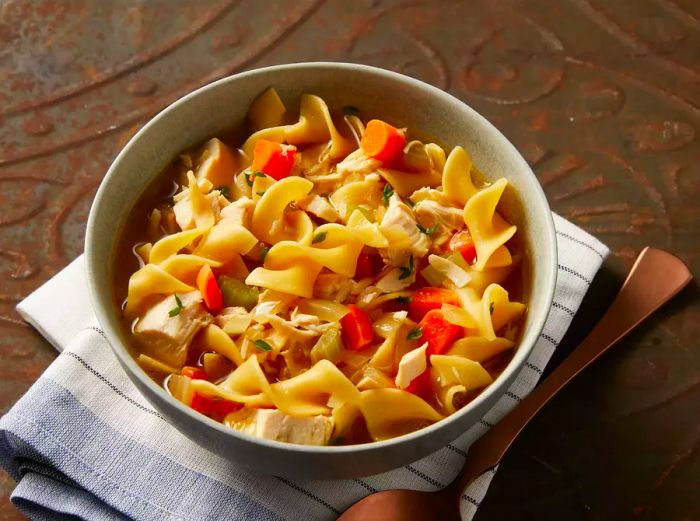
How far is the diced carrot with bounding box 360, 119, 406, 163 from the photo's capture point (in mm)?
2859

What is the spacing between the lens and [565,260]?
3180 mm

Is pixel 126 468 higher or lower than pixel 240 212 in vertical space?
lower

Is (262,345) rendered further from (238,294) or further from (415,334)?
(415,334)

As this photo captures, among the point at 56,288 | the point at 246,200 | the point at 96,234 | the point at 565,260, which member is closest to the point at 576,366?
the point at 565,260

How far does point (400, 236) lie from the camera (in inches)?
103

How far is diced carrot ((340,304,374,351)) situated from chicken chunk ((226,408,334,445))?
0.25 meters

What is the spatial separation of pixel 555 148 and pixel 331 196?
122 cm

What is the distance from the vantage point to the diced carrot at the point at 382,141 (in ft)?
9.38

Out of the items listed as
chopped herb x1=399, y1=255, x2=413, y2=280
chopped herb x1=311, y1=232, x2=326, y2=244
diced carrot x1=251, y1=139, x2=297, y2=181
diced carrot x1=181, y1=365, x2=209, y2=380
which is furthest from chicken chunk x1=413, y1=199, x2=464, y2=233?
diced carrot x1=181, y1=365, x2=209, y2=380

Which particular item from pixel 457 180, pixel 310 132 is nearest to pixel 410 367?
pixel 457 180

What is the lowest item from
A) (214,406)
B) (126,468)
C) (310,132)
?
(126,468)

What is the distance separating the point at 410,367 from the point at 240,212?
2.32ft

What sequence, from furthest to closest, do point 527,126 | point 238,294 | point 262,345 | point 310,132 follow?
point 527,126
point 310,132
point 238,294
point 262,345

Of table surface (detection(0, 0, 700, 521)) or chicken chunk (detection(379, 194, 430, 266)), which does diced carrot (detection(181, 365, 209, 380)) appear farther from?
table surface (detection(0, 0, 700, 521))
